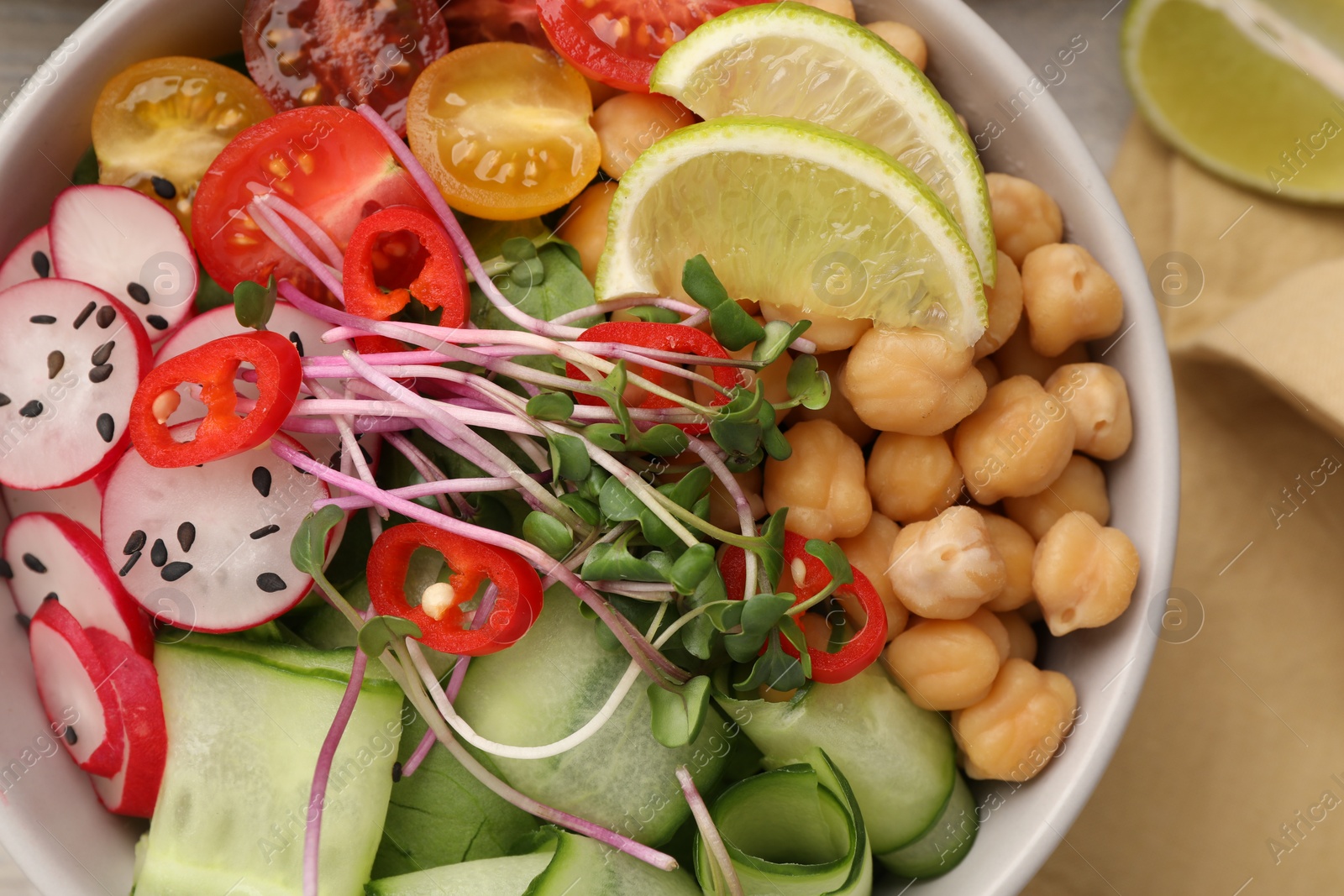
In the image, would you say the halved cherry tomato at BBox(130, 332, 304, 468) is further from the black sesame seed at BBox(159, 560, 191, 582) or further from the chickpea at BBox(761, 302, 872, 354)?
the chickpea at BBox(761, 302, 872, 354)

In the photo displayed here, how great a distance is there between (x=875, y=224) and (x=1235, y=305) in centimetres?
109

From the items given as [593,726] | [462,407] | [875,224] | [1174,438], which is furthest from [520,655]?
[1174,438]

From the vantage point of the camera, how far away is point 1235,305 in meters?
1.97

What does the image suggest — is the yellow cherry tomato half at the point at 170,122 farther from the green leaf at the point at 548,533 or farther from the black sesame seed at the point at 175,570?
the green leaf at the point at 548,533

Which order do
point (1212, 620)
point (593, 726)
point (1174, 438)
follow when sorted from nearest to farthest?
point (593, 726) → point (1174, 438) → point (1212, 620)

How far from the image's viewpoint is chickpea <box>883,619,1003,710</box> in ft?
4.50

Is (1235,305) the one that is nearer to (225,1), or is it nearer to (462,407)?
(462,407)

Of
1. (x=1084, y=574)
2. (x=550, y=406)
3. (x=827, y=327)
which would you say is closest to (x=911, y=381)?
(x=827, y=327)

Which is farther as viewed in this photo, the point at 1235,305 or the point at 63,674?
the point at 1235,305

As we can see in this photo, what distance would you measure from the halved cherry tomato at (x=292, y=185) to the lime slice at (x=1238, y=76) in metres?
1.46

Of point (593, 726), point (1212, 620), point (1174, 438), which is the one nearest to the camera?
point (593, 726)

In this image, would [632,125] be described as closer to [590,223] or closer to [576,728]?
[590,223]

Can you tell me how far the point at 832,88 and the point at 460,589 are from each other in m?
0.86

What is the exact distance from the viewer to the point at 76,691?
1.39m
